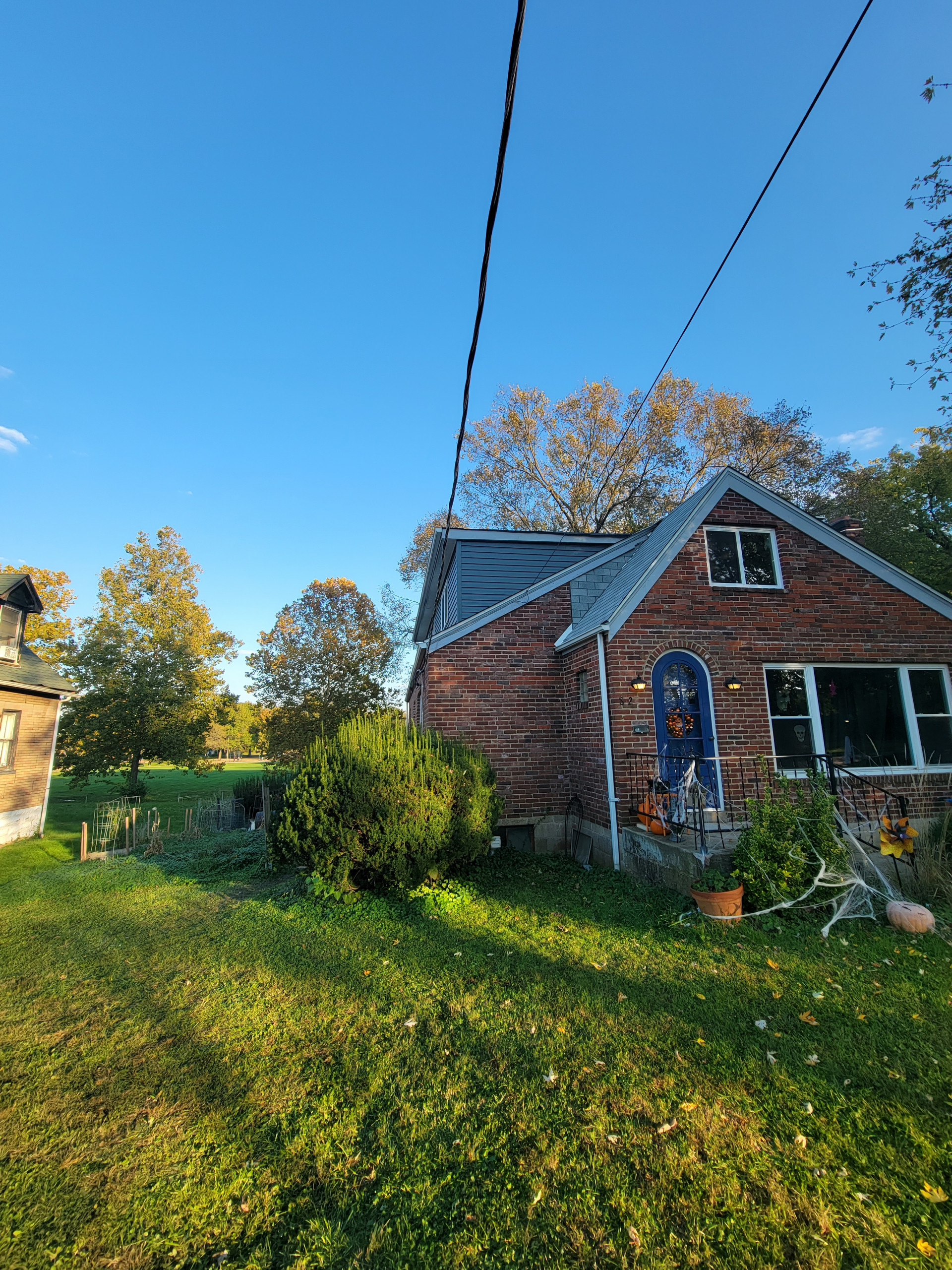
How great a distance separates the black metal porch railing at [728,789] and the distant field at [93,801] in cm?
1293

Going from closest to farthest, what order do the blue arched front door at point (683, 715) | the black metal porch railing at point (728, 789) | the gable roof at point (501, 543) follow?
the black metal porch railing at point (728, 789)
the blue arched front door at point (683, 715)
the gable roof at point (501, 543)

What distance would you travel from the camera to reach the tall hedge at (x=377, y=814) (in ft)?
23.5

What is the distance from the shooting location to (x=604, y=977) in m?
5.04

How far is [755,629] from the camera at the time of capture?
9531mm

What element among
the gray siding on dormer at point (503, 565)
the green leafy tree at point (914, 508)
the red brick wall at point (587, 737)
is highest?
the green leafy tree at point (914, 508)

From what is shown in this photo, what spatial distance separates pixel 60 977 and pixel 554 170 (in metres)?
9.12

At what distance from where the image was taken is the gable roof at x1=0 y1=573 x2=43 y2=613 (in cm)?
1465

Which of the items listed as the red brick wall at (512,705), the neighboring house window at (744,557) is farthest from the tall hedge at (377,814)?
the neighboring house window at (744,557)

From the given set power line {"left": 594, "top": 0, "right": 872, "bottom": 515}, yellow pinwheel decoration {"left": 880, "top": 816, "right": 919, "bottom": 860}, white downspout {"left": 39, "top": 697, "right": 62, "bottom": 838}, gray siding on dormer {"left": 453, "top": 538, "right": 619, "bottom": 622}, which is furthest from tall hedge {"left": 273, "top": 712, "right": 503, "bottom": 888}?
white downspout {"left": 39, "top": 697, "right": 62, "bottom": 838}

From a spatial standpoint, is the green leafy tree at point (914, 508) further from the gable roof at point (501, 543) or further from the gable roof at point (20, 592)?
the gable roof at point (20, 592)

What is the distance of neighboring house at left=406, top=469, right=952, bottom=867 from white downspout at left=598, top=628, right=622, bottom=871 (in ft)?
0.09

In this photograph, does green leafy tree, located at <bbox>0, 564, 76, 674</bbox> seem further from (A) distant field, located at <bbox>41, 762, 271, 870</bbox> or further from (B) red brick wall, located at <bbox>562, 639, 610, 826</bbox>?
(B) red brick wall, located at <bbox>562, 639, 610, 826</bbox>

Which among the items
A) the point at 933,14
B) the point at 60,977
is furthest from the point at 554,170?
the point at 60,977

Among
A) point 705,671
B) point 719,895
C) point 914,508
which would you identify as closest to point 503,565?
point 705,671
